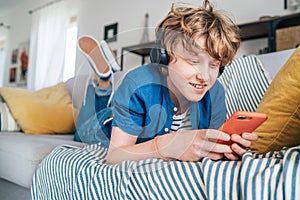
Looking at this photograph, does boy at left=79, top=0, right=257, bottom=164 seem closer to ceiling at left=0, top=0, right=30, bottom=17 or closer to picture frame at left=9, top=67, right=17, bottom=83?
picture frame at left=9, top=67, right=17, bottom=83

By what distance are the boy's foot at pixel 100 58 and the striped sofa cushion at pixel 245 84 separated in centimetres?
44

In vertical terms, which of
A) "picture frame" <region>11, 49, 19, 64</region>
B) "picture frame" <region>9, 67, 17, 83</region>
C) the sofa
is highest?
"picture frame" <region>11, 49, 19, 64</region>

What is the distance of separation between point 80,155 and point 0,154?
589mm

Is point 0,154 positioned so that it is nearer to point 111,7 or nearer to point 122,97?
point 122,97

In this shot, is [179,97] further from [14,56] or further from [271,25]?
[14,56]

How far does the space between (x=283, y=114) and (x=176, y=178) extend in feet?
0.90

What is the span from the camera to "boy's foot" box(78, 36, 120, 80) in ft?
2.02

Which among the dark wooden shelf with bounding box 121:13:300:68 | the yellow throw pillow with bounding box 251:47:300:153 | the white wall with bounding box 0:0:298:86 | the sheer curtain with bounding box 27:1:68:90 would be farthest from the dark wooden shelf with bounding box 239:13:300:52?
the sheer curtain with bounding box 27:1:68:90

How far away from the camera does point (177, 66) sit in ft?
1.62

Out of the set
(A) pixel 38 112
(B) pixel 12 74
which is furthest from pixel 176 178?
(B) pixel 12 74

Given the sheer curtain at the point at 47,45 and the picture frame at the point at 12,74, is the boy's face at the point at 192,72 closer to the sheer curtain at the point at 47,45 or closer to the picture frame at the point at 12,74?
the sheer curtain at the point at 47,45

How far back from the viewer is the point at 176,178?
0.49 metres

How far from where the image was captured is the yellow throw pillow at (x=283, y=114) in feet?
1.91

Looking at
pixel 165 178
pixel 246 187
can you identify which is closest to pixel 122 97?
pixel 165 178
